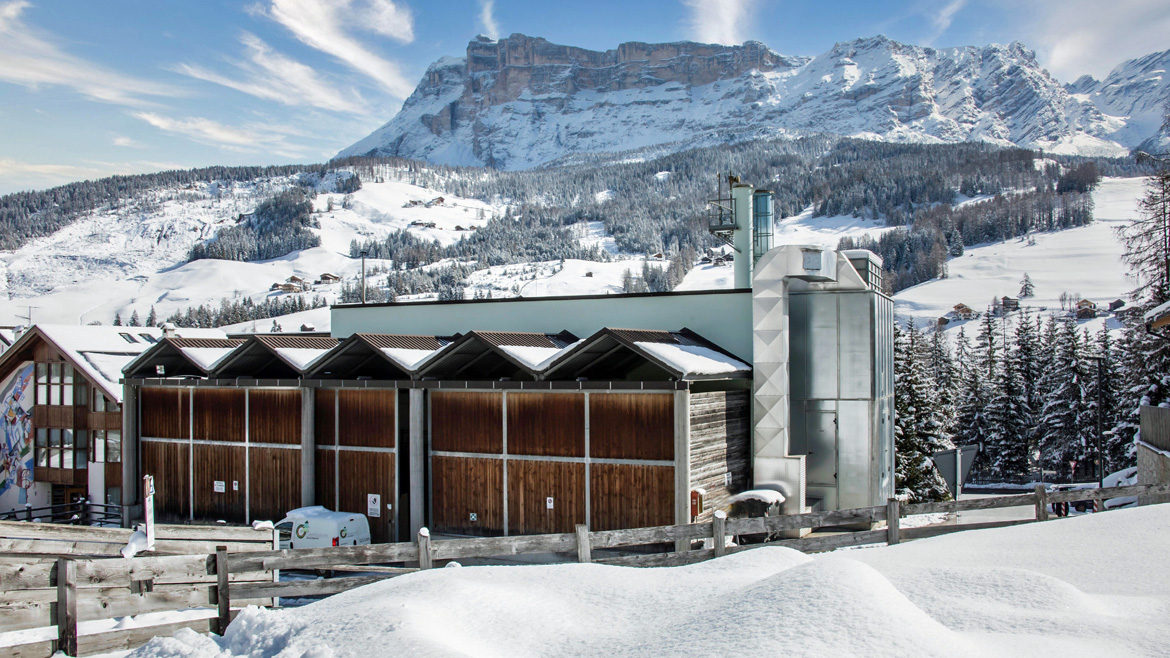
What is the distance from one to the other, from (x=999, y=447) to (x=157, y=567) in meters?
51.3

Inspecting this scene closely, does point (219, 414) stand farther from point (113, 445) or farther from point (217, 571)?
point (217, 571)

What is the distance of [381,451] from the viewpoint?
20.7 m

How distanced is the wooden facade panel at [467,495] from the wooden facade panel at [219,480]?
6326 millimetres

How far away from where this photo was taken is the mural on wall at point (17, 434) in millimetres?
30812

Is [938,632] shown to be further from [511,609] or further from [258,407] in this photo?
Answer: [258,407]

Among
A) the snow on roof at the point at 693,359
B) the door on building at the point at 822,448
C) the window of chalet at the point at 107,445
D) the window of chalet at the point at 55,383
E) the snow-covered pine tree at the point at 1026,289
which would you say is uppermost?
the snow-covered pine tree at the point at 1026,289

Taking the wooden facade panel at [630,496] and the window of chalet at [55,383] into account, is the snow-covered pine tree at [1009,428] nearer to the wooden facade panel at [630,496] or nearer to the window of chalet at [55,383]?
the wooden facade panel at [630,496]

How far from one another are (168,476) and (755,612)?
873 inches

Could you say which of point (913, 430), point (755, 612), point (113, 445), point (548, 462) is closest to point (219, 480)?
point (113, 445)

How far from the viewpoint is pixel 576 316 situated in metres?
24.0

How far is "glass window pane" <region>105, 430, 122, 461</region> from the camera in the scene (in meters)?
29.2

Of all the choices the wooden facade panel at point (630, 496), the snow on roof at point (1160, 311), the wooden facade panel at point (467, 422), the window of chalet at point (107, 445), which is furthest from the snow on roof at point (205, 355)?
the snow on roof at point (1160, 311)

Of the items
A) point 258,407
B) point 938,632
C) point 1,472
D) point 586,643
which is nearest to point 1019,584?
point 938,632

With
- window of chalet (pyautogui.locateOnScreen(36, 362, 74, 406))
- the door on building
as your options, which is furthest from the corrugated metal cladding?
window of chalet (pyautogui.locateOnScreen(36, 362, 74, 406))
